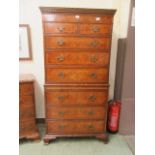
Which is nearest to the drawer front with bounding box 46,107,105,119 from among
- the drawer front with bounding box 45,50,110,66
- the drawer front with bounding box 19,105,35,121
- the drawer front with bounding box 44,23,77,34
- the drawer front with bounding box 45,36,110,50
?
the drawer front with bounding box 19,105,35,121

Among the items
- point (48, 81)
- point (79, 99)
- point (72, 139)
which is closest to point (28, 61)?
point (48, 81)

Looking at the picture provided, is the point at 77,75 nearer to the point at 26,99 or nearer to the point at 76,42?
the point at 76,42

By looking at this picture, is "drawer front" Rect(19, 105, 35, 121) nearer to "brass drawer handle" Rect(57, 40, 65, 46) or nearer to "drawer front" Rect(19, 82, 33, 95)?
"drawer front" Rect(19, 82, 33, 95)

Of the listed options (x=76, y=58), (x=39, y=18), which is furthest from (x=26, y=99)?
(x=39, y=18)

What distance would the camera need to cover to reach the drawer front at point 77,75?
209cm

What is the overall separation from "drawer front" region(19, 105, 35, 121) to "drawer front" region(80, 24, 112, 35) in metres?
1.23

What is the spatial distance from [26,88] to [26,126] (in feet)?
1.81

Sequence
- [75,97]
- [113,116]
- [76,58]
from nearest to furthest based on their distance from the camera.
A: [76,58] < [75,97] < [113,116]

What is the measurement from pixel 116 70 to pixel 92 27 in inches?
35.7

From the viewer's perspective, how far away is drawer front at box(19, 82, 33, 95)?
Answer: 7.15ft

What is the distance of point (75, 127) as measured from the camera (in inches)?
89.7

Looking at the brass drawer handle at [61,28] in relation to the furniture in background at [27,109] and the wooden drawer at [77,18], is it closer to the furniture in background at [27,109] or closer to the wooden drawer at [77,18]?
the wooden drawer at [77,18]

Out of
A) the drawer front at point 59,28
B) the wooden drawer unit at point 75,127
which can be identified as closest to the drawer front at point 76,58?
the drawer front at point 59,28
